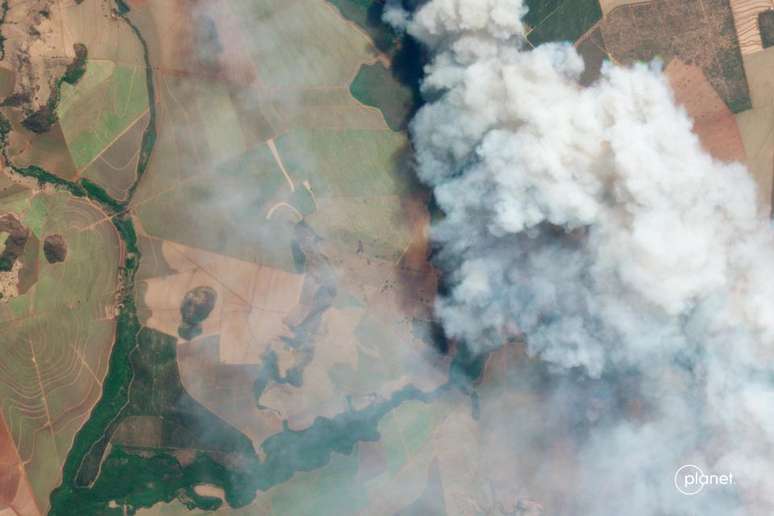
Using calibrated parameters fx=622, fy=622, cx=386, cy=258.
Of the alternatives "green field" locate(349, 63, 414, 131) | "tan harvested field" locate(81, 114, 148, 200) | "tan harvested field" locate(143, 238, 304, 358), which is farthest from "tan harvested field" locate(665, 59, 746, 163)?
"tan harvested field" locate(81, 114, 148, 200)

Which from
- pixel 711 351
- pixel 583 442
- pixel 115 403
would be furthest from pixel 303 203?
pixel 711 351

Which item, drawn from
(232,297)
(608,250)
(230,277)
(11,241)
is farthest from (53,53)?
(608,250)

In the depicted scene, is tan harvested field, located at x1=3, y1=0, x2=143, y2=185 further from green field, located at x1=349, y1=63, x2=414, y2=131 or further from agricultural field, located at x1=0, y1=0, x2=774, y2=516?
green field, located at x1=349, y1=63, x2=414, y2=131

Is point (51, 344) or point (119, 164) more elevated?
point (119, 164)

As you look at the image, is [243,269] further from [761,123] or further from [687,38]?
[761,123]

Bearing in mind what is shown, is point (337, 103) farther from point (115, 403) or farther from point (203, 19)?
point (115, 403)

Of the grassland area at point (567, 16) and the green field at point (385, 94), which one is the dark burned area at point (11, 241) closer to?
the green field at point (385, 94)
